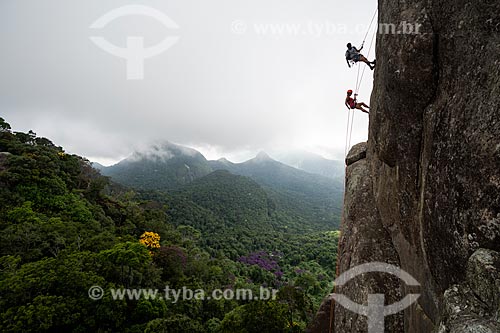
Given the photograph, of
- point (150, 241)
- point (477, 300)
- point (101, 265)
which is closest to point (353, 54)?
point (477, 300)

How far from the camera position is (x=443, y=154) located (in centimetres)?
406

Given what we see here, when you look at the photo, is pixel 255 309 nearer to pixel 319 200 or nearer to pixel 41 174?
pixel 41 174

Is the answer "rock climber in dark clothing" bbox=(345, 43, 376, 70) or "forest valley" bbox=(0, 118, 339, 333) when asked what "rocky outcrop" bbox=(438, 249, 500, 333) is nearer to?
"rock climber in dark clothing" bbox=(345, 43, 376, 70)

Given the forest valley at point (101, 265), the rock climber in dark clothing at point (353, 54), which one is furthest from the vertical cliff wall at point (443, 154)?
the forest valley at point (101, 265)

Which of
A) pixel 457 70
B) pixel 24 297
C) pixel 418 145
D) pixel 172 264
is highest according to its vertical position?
pixel 457 70

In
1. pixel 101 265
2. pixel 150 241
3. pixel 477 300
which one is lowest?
pixel 150 241

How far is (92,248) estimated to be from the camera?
74.4ft

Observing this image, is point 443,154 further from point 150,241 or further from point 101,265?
point 150,241

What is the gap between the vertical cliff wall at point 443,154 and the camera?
10.6 feet

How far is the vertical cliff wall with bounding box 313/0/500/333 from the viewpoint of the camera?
325 cm

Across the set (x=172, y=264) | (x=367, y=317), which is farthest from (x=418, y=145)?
(x=172, y=264)

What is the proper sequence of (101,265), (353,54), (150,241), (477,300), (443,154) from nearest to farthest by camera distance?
(477,300) → (443,154) → (353,54) → (101,265) → (150,241)

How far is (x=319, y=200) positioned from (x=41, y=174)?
571ft

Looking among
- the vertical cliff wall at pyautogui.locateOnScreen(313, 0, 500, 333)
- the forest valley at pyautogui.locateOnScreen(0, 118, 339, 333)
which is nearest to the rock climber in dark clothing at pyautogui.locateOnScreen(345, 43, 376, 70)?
the vertical cliff wall at pyautogui.locateOnScreen(313, 0, 500, 333)
